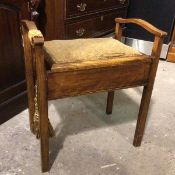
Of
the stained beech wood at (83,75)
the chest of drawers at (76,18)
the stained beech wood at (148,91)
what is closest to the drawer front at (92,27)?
the chest of drawers at (76,18)

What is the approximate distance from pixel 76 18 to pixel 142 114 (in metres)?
0.76

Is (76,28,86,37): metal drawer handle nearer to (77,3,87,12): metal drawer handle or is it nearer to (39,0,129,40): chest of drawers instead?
(39,0,129,40): chest of drawers

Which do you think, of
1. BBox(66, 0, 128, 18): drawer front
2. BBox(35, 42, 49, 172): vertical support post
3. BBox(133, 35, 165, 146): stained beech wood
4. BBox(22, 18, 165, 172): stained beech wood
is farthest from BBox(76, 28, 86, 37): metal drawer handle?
BBox(35, 42, 49, 172): vertical support post

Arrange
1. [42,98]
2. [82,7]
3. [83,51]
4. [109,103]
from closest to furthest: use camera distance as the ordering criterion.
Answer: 1. [42,98]
2. [83,51]
3. [109,103]
4. [82,7]

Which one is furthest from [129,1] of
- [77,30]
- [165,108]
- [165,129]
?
[165,129]

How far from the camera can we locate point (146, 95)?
1092 millimetres

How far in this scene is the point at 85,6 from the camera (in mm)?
1609

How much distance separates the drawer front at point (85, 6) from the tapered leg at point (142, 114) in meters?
0.71

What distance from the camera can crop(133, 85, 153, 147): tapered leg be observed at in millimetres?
1090

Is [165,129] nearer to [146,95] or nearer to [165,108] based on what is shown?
[165,108]

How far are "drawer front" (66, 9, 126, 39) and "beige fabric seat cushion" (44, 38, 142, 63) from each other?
0.47 meters

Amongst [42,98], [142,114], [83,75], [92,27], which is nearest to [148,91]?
[142,114]

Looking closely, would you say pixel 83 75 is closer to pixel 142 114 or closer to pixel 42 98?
pixel 42 98

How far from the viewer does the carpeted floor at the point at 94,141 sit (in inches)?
44.2
